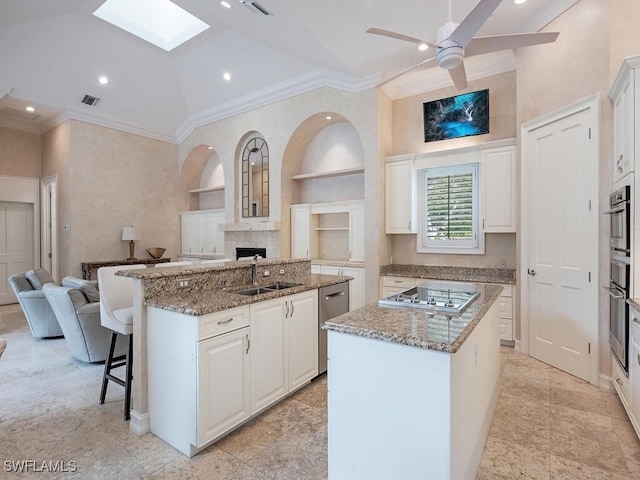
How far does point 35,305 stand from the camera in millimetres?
4449

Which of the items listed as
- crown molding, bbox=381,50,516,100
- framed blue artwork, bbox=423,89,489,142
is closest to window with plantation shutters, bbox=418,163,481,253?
framed blue artwork, bbox=423,89,489,142

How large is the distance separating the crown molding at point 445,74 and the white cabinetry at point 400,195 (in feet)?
3.76

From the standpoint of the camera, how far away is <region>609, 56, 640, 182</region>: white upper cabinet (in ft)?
8.10

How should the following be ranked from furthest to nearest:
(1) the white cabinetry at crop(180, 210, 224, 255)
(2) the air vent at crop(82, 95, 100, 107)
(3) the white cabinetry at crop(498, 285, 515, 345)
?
1. (1) the white cabinetry at crop(180, 210, 224, 255)
2. (2) the air vent at crop(82, 95, 100, 107)
3. (3) the white cabinetry at crop(498, 285, 515, 345)

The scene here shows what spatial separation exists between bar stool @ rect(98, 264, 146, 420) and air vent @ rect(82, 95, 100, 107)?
4.82m

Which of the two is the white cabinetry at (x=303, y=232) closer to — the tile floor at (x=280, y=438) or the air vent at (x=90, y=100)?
the tile floor at (x=280, y=438)

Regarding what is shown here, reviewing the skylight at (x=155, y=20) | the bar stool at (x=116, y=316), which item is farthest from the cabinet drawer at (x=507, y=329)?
the skylight at (x=155, y=20)

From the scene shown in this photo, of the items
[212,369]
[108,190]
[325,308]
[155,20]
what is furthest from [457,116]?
[108,190]

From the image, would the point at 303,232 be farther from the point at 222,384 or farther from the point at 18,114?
the point at 18,114

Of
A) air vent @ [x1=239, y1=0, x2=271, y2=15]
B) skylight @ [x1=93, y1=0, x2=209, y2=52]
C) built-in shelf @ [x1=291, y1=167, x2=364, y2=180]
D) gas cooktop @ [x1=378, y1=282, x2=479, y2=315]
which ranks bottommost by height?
gas cooktop @ [x1=378, y1=282, x2=479, y2=315]

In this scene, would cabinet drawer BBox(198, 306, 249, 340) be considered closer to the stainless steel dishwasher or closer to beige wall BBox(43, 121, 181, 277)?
the stainless steel dishwasher

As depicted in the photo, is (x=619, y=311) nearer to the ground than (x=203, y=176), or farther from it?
nearer to the ground

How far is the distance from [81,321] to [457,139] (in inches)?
208
